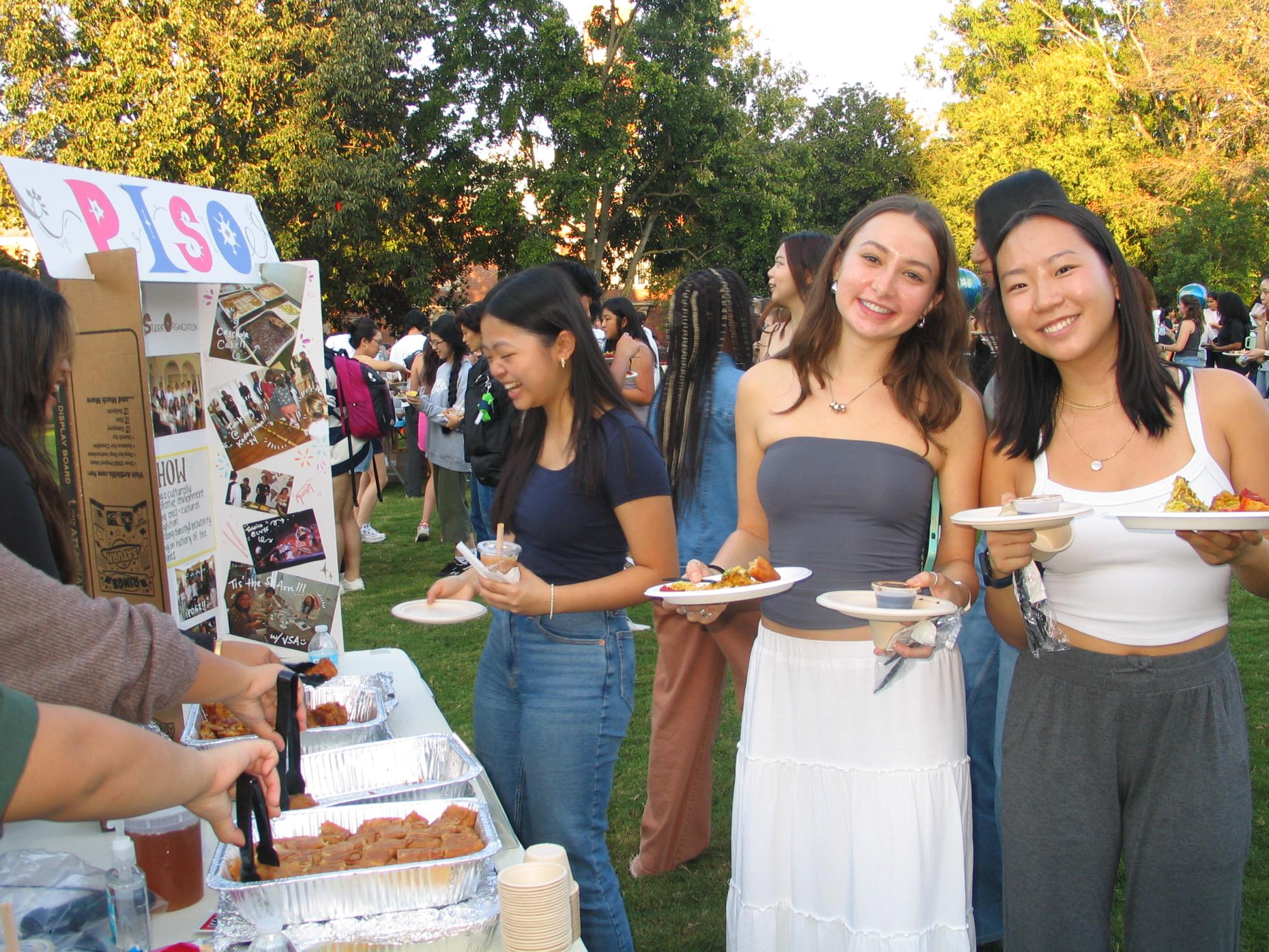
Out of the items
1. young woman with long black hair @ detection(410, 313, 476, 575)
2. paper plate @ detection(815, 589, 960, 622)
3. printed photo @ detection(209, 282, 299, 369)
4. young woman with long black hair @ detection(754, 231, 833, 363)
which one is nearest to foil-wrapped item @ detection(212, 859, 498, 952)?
paper plate @ detection(815, 589, 960, 622)

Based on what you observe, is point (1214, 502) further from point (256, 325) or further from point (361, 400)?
point (361, 400)

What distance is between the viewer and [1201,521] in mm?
1622

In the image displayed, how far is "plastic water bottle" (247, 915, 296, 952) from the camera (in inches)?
57.0

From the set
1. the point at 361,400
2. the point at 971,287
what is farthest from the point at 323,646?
the point at 361,400

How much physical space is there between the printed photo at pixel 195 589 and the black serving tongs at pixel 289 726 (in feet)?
4.92

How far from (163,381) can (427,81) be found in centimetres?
2783

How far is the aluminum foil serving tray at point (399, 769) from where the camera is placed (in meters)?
2.28

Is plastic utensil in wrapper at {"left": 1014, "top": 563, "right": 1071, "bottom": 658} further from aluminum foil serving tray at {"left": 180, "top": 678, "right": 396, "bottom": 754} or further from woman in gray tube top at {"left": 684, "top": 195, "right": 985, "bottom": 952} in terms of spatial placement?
aluminum foil serving tray at {"left": 180, "top": 678, "right": 396, "bottom": 754}

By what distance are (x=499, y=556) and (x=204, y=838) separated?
3.01 ft

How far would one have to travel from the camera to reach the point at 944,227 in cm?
214

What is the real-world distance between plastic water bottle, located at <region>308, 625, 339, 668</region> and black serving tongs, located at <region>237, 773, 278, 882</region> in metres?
1.59

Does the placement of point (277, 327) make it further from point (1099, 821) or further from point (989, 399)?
point (1099, 821)

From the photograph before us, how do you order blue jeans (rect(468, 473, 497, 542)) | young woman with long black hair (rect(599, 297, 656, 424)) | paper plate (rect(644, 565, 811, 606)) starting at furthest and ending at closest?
young woman with long black hair (rect(599, 297, 656, 424)) → blue jeans (rect(468, 473, 497, 542)) → paper plate (rect(644, 565, 811, 606))

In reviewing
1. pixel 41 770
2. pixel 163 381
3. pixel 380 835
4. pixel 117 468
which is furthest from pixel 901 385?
pixel 163 381
